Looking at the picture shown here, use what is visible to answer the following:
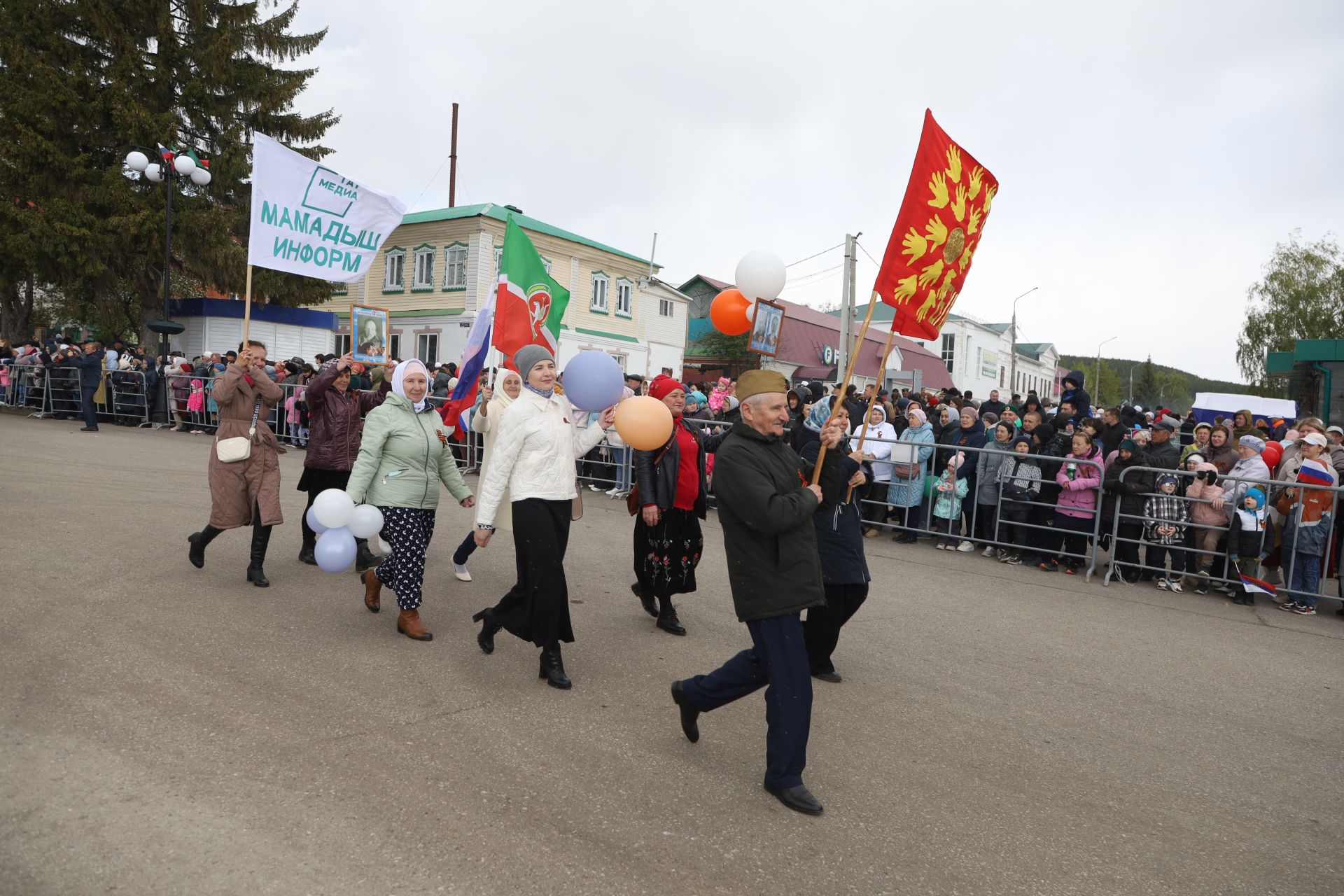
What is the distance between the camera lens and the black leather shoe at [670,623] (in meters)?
6.34

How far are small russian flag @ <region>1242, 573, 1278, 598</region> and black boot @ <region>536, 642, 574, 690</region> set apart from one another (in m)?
7.24

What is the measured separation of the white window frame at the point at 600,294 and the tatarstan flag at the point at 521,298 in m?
29.7

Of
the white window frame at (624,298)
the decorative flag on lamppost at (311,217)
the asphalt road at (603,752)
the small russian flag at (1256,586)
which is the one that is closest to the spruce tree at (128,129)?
the white window frame at (624,298)

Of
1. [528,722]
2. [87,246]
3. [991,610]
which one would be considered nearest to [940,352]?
[87,246]

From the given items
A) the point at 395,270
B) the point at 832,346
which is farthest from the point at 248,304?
the point at 832,346

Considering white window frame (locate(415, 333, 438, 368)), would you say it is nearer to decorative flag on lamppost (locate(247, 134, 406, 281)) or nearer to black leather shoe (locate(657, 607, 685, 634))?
decorative flag on lamppost (locate(247, 134, 406, 281))

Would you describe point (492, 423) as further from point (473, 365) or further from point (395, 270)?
point (395, 270)

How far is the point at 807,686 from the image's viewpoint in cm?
379

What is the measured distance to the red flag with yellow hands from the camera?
486 centimetres

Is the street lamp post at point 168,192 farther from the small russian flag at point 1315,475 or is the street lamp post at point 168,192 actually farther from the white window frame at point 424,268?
the small russian flag at point 1315,475

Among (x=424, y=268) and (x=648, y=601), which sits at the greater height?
(x=424, y=268)

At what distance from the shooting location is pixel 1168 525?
9195 millimetres

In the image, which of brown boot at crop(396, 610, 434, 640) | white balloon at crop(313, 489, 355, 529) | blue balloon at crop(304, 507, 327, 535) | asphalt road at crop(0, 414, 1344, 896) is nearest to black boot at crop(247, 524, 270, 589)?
asphalt road at crop(0, 414, 1344, 896)

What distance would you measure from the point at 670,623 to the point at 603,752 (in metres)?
2.25
